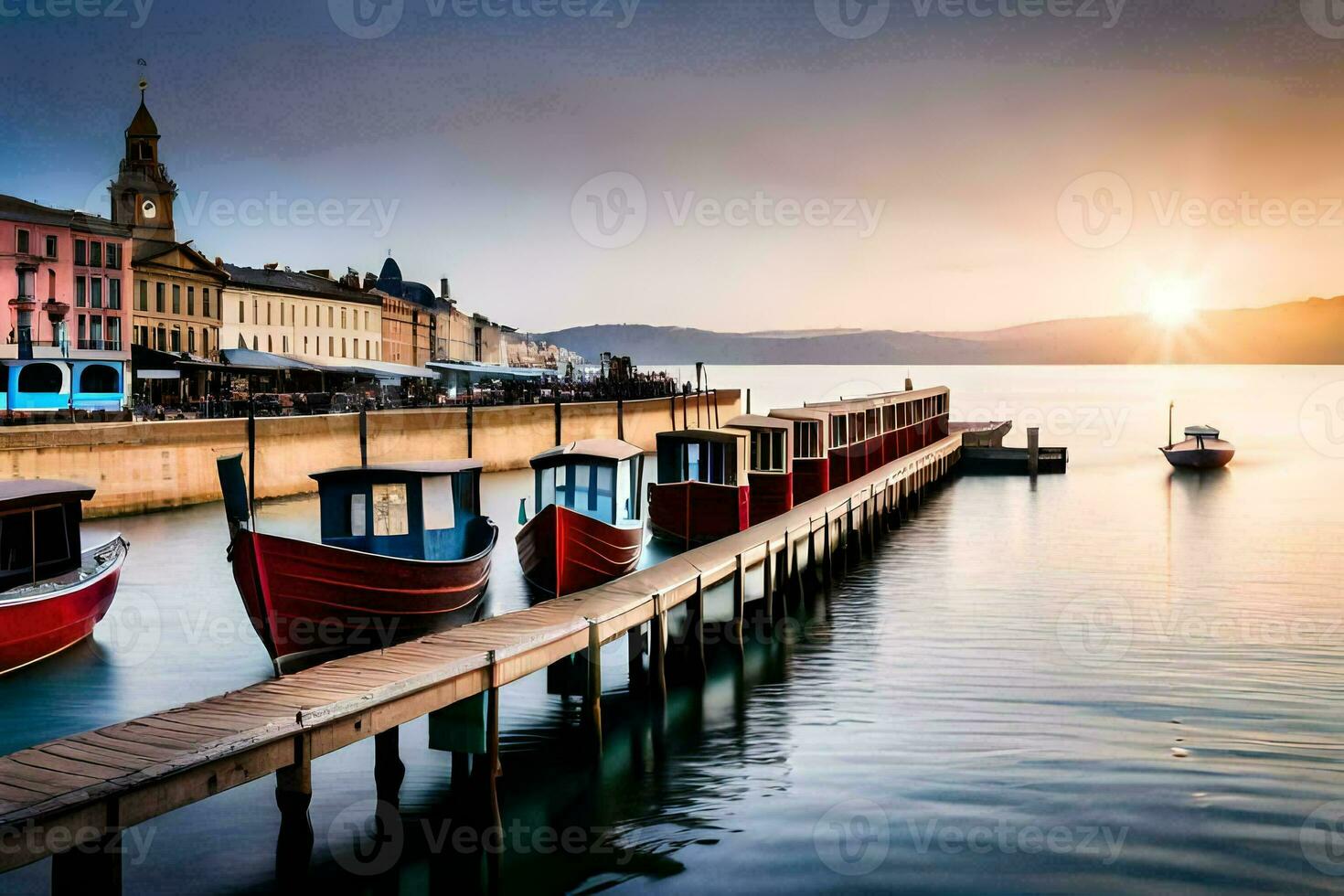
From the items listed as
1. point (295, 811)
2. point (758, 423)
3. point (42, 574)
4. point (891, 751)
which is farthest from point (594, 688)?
point (758, 423)

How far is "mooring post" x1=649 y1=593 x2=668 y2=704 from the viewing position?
46.5 ft

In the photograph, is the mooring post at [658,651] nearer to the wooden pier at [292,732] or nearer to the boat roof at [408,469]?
the wooden pier at [292,732]

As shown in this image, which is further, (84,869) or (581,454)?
(581,454)

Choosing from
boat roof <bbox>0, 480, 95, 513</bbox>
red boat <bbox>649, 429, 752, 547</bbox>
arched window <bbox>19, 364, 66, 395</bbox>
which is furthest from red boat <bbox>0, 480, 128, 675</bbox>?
arched window <bbox>19, 364, 66, 395</bbox>

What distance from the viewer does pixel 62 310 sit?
49125 mm

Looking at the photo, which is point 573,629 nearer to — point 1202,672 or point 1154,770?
point 1154,770

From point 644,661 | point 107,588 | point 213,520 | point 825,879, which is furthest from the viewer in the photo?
point 213,520

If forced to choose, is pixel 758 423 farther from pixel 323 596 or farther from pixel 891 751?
pixel 891 751

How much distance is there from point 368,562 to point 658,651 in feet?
13.7

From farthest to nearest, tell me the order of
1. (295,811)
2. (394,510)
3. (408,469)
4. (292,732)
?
1. (408,469)
2. (394,510)
3. (295,811)
4. (292,732)

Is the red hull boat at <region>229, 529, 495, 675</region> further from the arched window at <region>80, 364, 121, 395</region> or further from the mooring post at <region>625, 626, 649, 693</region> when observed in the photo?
the arched window at <region>80, 364, 121, 395</region>

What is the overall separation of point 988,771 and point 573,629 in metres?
4.66

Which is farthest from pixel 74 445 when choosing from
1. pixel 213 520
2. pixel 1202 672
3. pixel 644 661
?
pixel 1202 672

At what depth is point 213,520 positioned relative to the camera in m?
34.6
